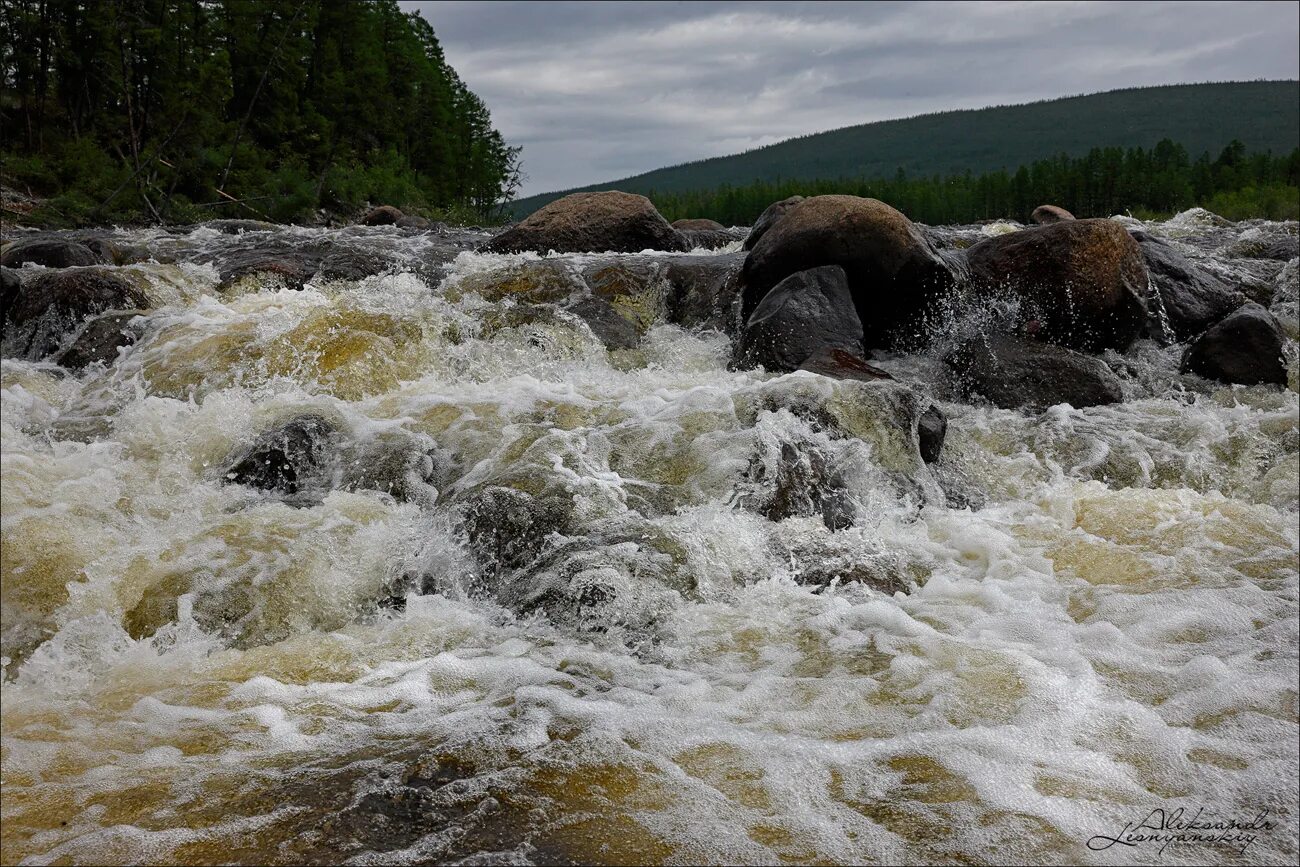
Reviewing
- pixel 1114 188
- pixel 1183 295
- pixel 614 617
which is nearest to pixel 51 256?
pixel 614 617

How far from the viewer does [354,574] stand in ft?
14.9

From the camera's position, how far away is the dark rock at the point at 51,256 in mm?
10062

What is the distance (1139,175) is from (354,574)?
51476 mm

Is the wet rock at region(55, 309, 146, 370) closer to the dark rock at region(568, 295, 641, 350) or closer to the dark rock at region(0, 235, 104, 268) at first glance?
the dark rock at region(0, 235, 104, 268)

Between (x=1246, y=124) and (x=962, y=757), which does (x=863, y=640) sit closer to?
(x=962, y=757)

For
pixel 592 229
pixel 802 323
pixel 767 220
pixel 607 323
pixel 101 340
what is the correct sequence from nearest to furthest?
1. pixel 802 323
2. pixel 101 340
3. pixel 607 323
4. pixel 767 220
5. pixel 592 229

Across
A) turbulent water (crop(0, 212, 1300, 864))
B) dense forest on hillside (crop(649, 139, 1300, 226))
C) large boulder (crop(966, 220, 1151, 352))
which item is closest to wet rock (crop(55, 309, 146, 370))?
turbulent water (crop(0, 212, 1300, 864))

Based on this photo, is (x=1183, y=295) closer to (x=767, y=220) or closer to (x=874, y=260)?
(x=874, y=260)

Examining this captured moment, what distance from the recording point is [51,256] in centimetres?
1013

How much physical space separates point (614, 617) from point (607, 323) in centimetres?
446

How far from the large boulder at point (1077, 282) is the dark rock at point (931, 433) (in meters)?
2.35

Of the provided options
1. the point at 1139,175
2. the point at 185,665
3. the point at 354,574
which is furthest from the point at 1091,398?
the point at 1139,175

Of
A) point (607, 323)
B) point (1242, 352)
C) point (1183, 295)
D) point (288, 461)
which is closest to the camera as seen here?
point (288, 461)

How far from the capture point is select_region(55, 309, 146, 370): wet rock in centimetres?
731
